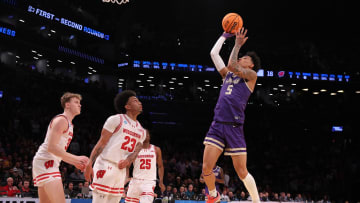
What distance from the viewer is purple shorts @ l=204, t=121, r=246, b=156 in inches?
225

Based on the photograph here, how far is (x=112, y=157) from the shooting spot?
17.1ft

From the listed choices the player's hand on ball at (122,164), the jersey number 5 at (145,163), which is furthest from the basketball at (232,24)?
the jersey number 5 at (145,163)

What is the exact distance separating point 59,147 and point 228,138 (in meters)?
2.33

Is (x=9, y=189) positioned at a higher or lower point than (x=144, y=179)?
lower

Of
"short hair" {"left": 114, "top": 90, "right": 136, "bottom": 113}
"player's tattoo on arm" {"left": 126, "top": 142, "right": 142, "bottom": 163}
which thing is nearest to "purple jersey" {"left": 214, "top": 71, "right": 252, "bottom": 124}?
"player's tattoo on arm" {"left": 126, "top": 142, "right": 142, "bottom": 163}

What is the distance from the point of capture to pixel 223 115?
585 centimetres

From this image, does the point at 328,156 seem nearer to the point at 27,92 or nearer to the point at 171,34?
the point at 171,34

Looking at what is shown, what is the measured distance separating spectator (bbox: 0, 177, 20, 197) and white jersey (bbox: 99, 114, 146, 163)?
23.5 ft

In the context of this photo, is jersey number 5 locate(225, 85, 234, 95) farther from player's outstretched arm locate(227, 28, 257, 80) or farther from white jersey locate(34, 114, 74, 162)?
white jersey locate(34, 114, 74, 162)

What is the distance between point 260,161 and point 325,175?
12.5 feet

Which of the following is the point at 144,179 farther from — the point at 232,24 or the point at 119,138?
the point at 232,24

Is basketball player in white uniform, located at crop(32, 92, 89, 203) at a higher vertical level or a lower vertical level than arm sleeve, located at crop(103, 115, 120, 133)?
lower

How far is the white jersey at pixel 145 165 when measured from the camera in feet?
27.9

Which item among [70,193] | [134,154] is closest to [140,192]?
[134,154]
